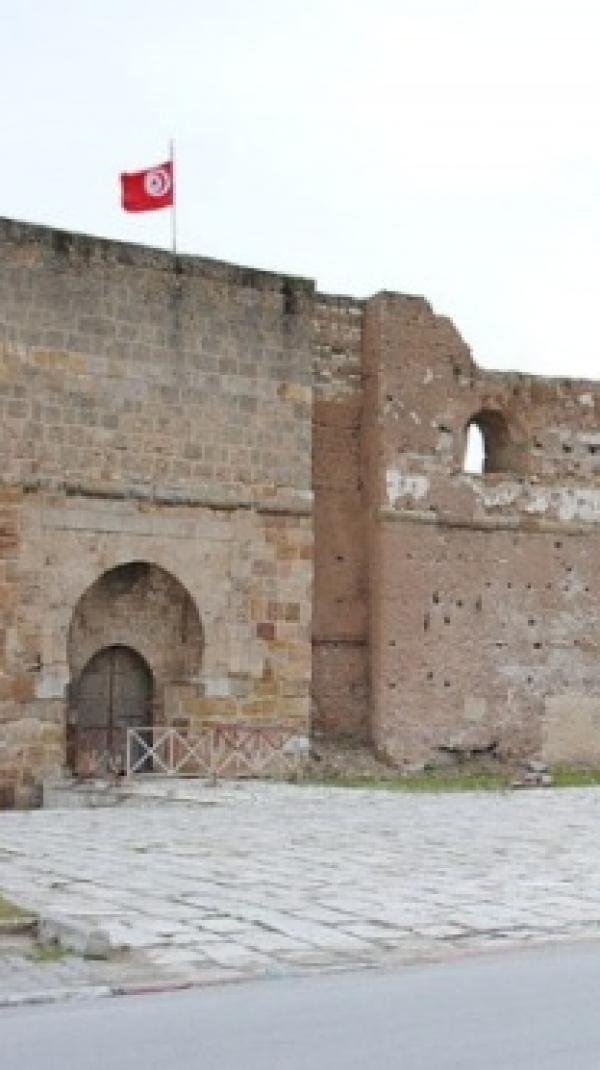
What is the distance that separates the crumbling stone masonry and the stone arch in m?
0.03

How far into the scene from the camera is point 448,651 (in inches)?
861

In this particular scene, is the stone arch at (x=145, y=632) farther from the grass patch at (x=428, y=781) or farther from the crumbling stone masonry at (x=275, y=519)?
the grass patch at (x=428, y=781)

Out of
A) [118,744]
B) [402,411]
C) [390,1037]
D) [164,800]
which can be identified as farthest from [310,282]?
[390,1037]

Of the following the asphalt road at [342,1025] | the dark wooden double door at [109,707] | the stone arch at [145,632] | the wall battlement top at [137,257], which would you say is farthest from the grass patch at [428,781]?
the asphalt road at [342,1025]

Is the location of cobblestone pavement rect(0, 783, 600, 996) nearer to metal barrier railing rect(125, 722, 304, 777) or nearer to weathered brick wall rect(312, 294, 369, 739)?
metal barrier railing rect(125, 722, 304, 777)

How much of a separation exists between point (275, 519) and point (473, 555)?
325cm

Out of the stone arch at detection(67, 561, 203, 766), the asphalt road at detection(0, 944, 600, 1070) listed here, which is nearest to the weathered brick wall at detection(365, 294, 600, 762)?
the stone arch at detection(67, 561, 203, 766)

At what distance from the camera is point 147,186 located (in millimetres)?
21078

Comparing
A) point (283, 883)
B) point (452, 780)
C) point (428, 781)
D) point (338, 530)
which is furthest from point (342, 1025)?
point (338, 530)

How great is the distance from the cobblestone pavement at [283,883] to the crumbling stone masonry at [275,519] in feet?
13.5

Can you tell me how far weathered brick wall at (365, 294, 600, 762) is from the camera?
21562mm

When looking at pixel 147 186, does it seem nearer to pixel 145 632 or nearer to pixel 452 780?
pixel 145 632

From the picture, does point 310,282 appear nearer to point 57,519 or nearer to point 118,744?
point 57,519

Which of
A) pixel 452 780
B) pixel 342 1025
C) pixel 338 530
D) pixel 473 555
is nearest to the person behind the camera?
pixel 342 1025
